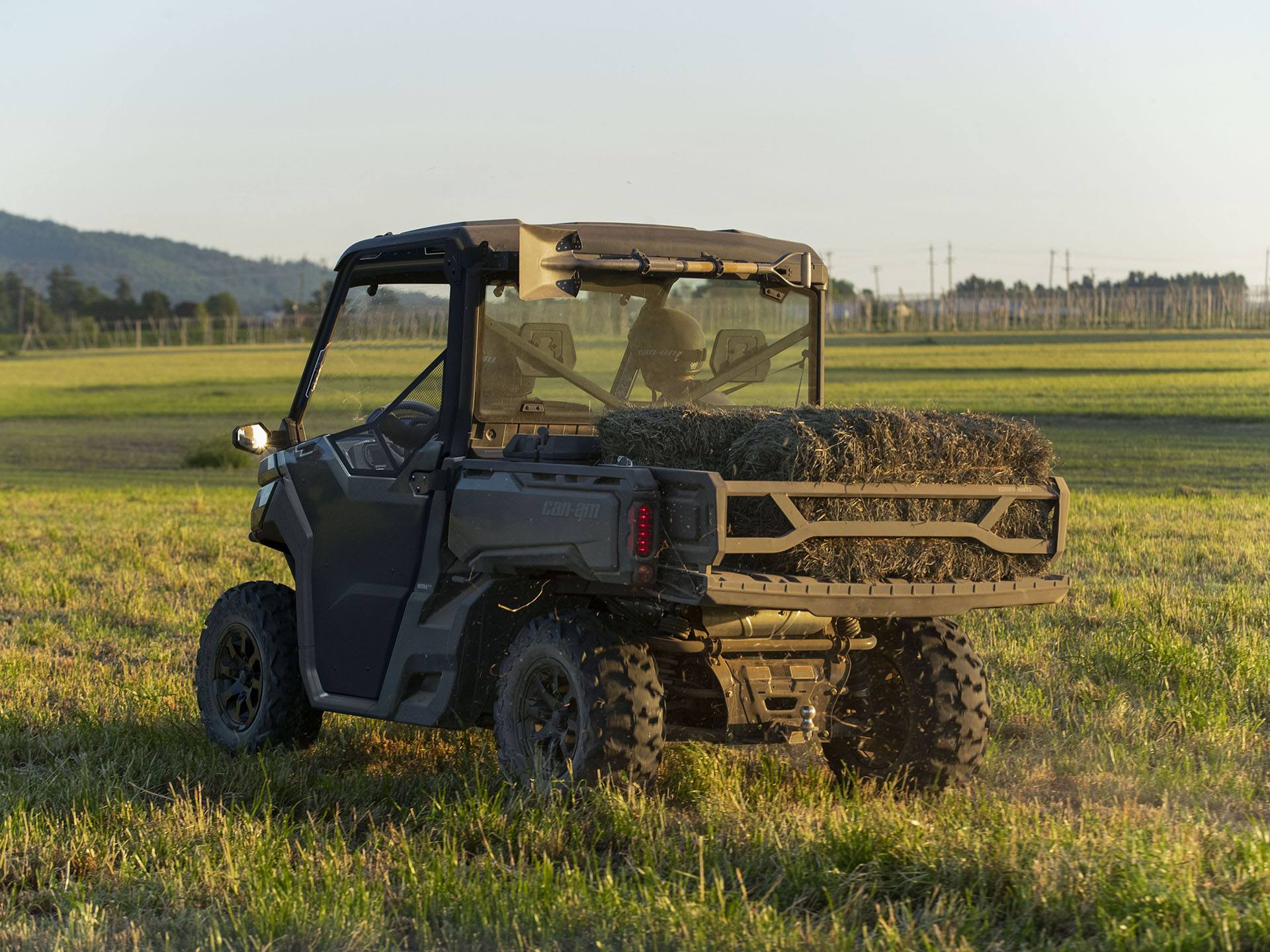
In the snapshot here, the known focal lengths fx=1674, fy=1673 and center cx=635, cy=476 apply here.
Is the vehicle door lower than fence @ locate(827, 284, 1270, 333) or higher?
lower

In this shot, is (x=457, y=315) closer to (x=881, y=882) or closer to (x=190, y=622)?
(x=881, y=882)

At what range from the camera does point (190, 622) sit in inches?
433

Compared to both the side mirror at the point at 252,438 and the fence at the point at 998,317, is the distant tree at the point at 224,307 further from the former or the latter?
the side mirror at the point at 252,438

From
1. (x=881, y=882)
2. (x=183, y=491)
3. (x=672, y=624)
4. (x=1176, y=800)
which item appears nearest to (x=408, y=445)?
(x=672, y=624)

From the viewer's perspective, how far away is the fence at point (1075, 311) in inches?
3546

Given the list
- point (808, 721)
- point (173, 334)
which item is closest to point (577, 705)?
point (808, 721)

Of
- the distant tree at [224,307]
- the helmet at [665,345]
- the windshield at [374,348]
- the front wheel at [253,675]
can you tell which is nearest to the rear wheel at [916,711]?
the helmet at [665,345]

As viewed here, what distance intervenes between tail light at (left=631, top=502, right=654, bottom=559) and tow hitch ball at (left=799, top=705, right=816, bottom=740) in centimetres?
114

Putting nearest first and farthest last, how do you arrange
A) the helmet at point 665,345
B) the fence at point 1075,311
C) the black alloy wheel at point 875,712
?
the black alloy wheel at point 875,712 → the helmet at point 665,345 → the fence at point 1075,311

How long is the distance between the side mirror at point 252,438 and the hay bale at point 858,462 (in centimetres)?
189

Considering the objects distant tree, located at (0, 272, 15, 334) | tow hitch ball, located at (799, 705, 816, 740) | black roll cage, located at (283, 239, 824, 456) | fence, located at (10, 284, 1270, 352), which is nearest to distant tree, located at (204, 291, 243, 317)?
Answer: distant tree, located at (0, 272, 15, 334)

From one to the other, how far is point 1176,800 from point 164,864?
356 cm

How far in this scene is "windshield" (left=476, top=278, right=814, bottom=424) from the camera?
6.61 metres

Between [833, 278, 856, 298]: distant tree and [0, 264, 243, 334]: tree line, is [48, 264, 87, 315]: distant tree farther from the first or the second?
[833, 278, 856, 298]: distant tree
